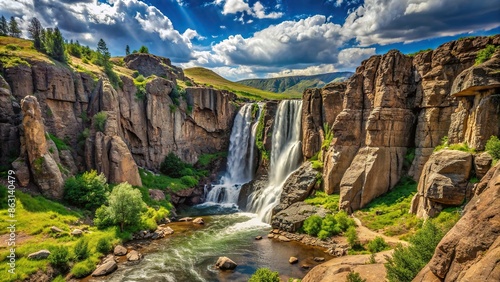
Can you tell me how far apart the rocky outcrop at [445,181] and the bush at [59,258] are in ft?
111

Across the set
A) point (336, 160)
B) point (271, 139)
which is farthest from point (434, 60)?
point (271, 139)

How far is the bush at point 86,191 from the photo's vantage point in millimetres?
34656

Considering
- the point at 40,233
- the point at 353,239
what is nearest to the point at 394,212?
the point at 353,239

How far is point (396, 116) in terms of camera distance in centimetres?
3519

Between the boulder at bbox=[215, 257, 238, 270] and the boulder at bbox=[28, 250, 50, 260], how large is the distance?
1487cm

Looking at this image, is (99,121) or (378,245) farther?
(99,121)

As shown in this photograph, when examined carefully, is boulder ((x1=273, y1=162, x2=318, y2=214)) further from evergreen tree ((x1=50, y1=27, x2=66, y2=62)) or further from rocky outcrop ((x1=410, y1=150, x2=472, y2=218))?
evergreen tree ((x1=50, y1=27, x2=66, y2=62))

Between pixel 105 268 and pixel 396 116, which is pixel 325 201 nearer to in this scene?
pixel 396 116

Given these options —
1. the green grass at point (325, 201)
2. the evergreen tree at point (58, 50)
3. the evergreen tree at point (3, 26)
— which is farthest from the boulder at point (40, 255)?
the evergreen tree at point (3, 26)

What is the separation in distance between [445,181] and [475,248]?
1910cm

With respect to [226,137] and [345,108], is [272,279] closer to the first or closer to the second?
[345,108]

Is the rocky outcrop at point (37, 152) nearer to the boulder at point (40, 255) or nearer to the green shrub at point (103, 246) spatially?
the green shrub at point (103, 246)

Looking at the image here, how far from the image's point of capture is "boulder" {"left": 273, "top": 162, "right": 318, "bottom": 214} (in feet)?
129

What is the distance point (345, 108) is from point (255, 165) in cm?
2379
